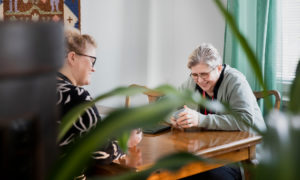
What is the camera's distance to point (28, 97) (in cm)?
37

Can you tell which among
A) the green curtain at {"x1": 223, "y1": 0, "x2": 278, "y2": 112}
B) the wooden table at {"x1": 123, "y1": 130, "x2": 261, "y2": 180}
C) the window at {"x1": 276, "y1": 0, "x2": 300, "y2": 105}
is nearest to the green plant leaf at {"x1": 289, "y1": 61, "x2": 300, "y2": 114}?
the wooden table at {"x1": 123, "y1": 130, "x2": 261, "y2": 180}

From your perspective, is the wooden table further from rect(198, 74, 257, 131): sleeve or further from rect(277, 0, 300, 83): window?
rect(277, 0, 300, 83): window

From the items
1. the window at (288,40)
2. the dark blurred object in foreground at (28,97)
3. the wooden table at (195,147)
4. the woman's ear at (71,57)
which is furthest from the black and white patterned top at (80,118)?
the window at (288,40)

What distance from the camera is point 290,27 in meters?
3.25

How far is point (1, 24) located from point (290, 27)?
3193 millimetres

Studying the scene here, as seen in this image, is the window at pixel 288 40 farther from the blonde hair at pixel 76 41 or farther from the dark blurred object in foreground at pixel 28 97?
the dark blurred object in foreground at pixel 28 97

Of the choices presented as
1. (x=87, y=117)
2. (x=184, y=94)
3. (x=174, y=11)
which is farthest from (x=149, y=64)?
(x=184, y=94)

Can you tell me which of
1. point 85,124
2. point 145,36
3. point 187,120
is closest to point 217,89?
point 187,120

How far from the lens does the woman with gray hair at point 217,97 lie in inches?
91.1

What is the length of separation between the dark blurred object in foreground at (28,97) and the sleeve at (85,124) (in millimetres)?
1137

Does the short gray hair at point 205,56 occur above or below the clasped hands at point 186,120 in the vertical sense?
above

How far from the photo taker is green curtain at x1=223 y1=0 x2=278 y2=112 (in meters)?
3.22

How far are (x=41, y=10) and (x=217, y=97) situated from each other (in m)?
1.90

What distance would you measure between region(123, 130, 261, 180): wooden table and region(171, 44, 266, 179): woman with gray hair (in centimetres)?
7
